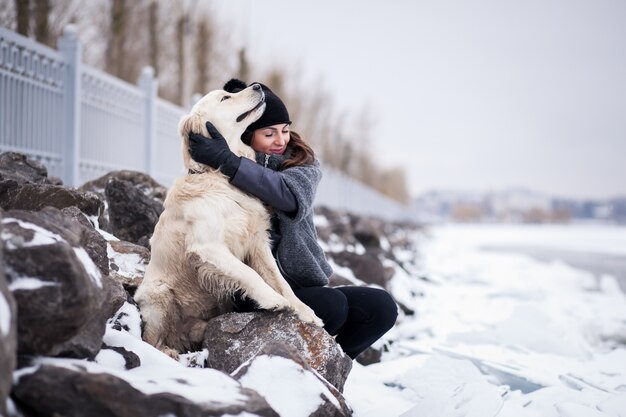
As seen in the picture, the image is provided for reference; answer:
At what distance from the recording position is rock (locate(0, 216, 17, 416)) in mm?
1776

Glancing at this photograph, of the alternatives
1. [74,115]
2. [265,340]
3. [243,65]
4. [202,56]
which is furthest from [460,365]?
[202,56]

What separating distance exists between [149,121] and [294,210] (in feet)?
23.2

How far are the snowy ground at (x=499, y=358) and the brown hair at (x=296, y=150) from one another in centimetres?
148

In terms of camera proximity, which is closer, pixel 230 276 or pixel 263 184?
pixel 230 276

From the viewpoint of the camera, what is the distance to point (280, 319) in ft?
10.6

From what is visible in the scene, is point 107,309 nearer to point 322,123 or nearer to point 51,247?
point 51,247

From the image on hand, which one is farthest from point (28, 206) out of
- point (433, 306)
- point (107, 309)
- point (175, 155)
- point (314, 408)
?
point (175, 155)

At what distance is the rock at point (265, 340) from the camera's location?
317 centimetres

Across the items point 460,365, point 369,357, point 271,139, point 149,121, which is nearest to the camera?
point 271,139

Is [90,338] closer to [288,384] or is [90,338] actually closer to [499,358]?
[288,384]

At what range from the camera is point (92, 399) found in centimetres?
202

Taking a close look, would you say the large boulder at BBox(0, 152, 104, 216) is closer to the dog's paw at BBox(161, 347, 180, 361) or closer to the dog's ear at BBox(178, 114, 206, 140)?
the dog's ear at BBox(178, 114, 206, 140)

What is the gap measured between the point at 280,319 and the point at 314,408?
2.42 feet

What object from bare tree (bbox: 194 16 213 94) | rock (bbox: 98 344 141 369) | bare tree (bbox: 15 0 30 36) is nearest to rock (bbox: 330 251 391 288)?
rock (bbox: 98 344 141 369)
